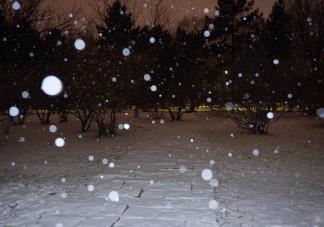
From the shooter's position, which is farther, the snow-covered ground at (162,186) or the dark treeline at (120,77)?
the dark treeline at (120,77)

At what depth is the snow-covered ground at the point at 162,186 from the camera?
5781 mm

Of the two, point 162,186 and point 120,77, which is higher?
point 120,77

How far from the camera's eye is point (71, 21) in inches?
455

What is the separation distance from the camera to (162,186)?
7.66 m

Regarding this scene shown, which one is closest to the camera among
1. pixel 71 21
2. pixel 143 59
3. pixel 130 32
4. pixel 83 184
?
pixel 83 184

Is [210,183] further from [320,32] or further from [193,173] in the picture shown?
[320,32]

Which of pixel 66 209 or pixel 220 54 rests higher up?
pixel 220 54

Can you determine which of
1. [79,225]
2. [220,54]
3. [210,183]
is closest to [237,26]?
[220,54]

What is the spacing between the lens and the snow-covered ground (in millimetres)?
5781

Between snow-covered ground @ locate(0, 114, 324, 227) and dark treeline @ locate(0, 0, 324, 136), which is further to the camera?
dark treeline @ locate(0, 0, 324, 136)

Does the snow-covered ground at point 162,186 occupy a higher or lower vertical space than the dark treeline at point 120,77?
lower

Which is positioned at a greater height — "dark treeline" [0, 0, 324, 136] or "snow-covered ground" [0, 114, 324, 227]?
"dark treeline" [0, 0, 324, 136]

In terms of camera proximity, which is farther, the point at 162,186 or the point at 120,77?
the point at 120,77

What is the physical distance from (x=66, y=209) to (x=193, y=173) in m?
3.55
